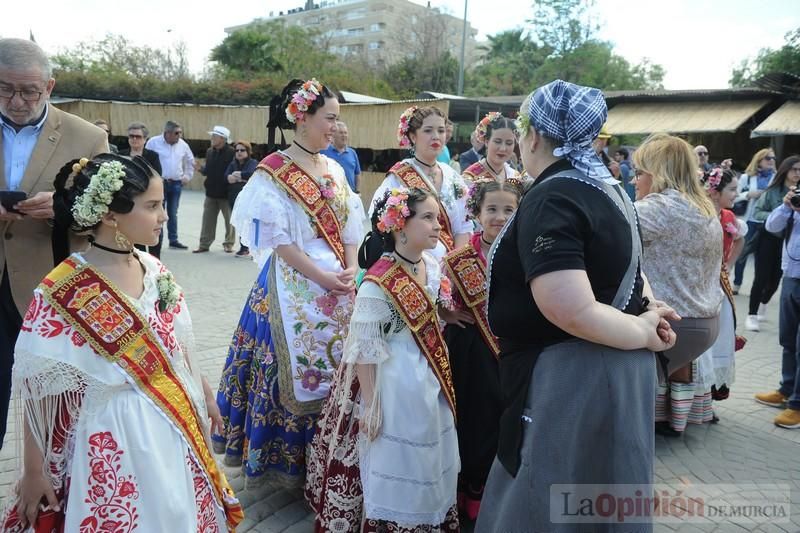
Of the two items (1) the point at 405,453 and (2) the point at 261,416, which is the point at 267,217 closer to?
(2) the point at 261,416

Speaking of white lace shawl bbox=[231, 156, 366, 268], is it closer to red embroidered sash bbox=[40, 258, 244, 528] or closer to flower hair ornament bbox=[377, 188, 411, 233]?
flower hair ornament bbox=[377, 188, 411, 233]

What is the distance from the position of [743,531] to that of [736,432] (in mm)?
1477

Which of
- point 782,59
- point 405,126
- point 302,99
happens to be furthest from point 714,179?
point 782,59

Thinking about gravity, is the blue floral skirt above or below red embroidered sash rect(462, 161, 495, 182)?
below

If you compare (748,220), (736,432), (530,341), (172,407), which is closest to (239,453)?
(172,407)

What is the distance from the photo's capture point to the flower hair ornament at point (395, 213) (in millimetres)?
2832

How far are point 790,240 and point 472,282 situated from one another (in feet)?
11.1

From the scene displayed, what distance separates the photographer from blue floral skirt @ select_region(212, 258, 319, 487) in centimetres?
326

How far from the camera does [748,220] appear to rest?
828 centimetres

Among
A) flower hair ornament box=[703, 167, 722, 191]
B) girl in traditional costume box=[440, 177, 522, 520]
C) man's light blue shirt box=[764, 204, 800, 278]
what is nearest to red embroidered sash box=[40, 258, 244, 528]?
girl in traditional costume box=[440, 177, 522, 520]

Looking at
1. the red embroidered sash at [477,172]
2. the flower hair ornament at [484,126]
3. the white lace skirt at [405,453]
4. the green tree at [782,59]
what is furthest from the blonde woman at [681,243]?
the green tree at [782,59]

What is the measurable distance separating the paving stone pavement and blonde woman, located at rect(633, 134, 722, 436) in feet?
2.67

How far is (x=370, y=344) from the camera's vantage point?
107 inches

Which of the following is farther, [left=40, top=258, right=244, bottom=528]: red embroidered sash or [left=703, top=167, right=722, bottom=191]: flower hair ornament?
[left=703, top=167, right=722, bottom=191]: flower hair ornament
